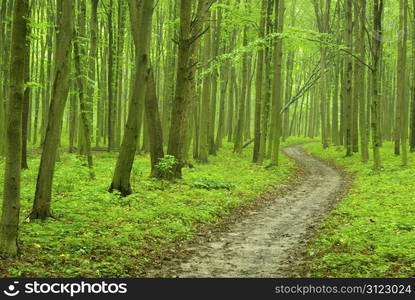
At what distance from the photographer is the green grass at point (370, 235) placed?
7172 mm

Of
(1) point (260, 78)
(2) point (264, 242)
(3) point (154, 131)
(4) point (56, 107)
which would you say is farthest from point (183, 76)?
(1) point (260, 78)

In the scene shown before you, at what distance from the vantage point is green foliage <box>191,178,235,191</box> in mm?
14962

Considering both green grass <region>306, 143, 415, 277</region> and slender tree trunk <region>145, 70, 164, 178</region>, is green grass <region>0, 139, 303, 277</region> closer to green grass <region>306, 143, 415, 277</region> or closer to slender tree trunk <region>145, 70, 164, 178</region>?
slender tree trunk <region>145, 70, 164, 178</region>

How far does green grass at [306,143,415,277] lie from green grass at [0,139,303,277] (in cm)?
291

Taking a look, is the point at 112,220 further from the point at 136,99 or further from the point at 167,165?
the point at 167,165

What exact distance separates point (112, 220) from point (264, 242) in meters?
3.40

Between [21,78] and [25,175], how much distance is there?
9474 mm

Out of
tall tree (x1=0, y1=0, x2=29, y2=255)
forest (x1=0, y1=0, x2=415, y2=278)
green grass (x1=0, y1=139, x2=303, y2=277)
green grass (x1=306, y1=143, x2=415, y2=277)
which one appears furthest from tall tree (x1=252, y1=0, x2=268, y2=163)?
tall tree (x1=0, y1=0, x2=29, y2=255)

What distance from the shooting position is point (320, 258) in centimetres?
785

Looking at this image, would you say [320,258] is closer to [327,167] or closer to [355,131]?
[327,167]

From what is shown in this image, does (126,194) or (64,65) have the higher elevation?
(64,65)

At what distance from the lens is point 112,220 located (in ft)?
32.1

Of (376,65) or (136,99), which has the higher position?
(376,65)

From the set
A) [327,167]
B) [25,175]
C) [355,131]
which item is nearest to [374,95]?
[327,167]
